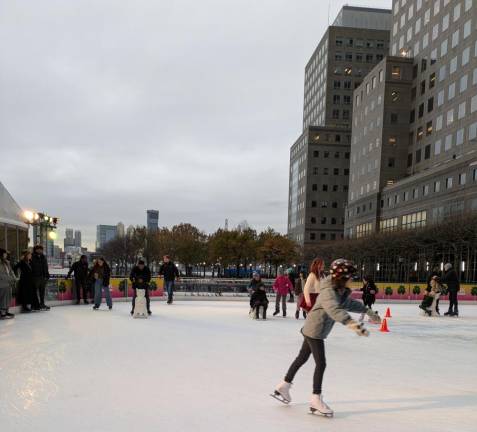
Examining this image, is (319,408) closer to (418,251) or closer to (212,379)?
(212,379)

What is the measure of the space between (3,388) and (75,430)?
184 cm

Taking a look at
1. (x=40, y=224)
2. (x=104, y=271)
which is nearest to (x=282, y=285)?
(x=104, y=271)

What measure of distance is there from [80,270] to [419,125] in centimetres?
5902

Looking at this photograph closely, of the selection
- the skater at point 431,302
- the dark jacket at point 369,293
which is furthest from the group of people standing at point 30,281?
the skater at point 431,302

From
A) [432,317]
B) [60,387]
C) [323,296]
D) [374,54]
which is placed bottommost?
[432,317]

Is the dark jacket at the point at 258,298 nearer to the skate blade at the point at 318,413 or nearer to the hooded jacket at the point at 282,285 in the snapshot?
→ the hooded jacket at the point at 282,285

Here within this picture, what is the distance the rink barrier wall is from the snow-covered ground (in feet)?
14.3

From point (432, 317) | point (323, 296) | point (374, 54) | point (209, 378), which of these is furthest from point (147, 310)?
point (374, 54)

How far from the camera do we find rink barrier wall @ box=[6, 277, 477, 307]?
1455 centimetres

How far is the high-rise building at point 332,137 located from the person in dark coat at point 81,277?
84.0 metres

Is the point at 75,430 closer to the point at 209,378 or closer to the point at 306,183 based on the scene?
the point at 209,378

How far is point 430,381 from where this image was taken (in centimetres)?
601

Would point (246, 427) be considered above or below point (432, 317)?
above

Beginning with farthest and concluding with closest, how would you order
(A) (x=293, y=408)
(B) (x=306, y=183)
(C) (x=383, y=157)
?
(B) (x=306, y=183)
(C) (x=383, y=157)
(A) (x=293, y=408)
